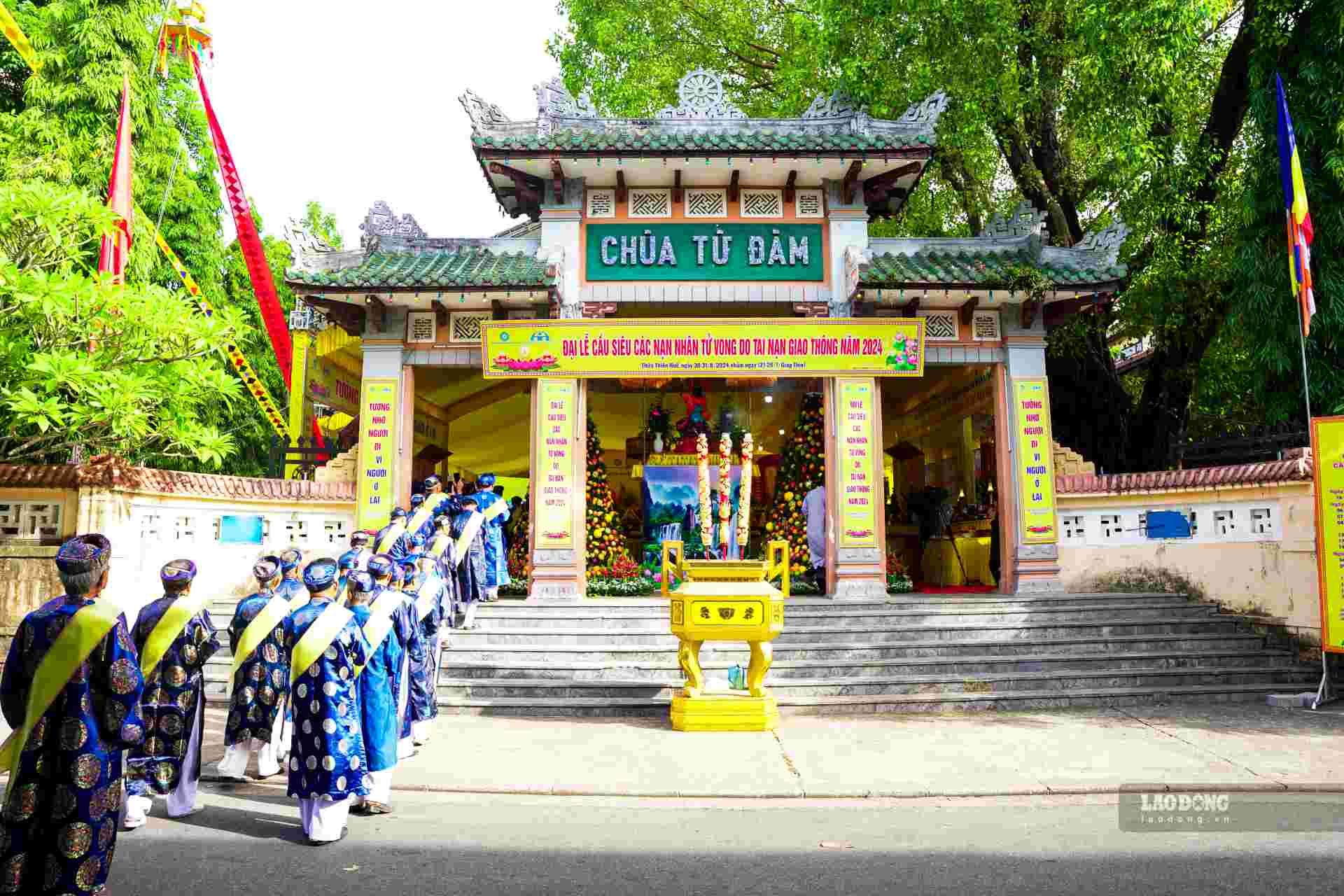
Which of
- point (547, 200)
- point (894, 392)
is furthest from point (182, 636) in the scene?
point (894, 392)

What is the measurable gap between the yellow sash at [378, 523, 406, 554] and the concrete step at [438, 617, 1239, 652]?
135 centimetres

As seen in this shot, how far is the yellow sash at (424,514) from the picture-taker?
10.4 meters

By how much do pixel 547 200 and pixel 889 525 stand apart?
8.14 meters

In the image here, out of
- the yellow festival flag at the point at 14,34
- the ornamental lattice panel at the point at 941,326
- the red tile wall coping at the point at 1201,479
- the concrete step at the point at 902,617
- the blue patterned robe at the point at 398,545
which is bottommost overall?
the concrete step at the point at 902,617

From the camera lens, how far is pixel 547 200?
42.3 feet

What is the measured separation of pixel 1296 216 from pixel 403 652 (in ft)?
32.3

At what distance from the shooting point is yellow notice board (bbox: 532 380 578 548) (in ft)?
39.1

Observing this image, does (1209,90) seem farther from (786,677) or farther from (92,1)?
(92,1)

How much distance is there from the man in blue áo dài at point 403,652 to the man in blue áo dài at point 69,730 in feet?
7.24

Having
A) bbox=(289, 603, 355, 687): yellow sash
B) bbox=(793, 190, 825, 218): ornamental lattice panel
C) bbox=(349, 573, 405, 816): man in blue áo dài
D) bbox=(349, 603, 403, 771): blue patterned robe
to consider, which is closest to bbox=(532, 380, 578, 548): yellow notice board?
bbox=(793, 190, 825, 218): ornamental lattice panel

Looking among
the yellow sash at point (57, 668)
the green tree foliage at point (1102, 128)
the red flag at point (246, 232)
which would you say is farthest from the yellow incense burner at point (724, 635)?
the red flag at point (246, 232)

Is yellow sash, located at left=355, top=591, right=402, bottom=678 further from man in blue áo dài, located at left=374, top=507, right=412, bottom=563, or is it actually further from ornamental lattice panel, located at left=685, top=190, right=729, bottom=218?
ornamental lattice panel, located at left=685, top=190, right=729, bottom=218

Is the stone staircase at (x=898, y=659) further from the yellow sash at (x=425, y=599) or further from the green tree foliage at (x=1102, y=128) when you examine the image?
the green tree foliage at (x=1102, y=128)

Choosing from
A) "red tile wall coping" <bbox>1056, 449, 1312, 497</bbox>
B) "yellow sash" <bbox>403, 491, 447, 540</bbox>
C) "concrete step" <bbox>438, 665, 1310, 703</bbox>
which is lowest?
"concrete step" <bbox>438, 665, 1310, 703</bbox>
